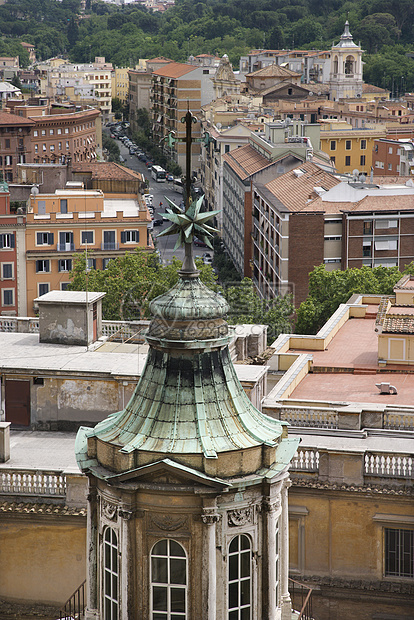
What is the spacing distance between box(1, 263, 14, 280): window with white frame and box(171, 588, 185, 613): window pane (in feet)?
217

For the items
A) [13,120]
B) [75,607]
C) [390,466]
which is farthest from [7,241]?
[13,120]

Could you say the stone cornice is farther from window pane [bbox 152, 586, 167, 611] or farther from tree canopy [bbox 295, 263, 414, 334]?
tree canopy [bbox 295, 263, 414, 334]

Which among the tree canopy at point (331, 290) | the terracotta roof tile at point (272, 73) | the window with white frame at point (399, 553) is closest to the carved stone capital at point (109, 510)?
the window with white frame at point (399, 553)

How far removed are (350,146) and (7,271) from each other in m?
76.8

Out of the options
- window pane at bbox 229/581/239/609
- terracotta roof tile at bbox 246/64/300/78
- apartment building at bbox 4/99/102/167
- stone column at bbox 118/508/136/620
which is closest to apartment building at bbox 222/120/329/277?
apartment building at bbox 4/99/102/167

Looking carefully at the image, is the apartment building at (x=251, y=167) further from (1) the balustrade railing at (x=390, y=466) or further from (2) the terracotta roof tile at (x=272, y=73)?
(1) the balustrade railing at (x=390, y=466)

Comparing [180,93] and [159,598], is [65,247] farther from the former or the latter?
[180,93]

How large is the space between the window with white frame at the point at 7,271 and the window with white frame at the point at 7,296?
0.84m

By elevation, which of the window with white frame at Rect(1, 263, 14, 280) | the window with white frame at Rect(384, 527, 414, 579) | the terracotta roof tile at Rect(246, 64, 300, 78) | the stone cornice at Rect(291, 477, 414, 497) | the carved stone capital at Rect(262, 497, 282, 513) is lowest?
the window with white frame at Rect(1, 263, 14, 280)

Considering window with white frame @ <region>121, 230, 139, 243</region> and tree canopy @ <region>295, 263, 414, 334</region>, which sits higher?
window with white frame @ <region>121, 230, 139, 243</region>

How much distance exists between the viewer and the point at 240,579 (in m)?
13.6

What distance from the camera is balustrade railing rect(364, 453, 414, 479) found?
24391 millimetres

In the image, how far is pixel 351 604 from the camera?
79.4 feet

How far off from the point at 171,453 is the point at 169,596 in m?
1.74
